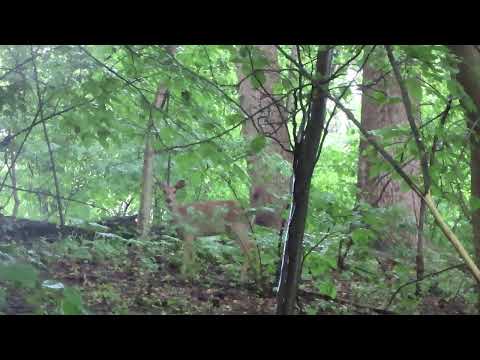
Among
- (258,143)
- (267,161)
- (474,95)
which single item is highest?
(474,95)

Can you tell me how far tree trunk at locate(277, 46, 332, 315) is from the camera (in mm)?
1635

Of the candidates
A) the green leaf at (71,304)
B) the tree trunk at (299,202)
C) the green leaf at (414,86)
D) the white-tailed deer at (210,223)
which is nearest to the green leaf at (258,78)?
the tree trunk at (299,202)

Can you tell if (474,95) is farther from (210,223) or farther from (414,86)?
(210,223)

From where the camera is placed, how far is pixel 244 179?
2.37m

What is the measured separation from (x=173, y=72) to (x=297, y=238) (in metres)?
1.30

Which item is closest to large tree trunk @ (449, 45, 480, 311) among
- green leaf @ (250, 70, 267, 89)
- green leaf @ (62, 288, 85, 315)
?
green leaf @ (250, 70, 267, 89)

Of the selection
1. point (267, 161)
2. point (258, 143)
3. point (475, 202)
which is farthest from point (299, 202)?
point (267, 161)

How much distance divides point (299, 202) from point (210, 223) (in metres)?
3.70

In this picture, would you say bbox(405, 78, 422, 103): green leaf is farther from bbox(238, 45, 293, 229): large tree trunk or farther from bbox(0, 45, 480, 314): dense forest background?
bbox(238, 45, 293, 229): large tree trunk
